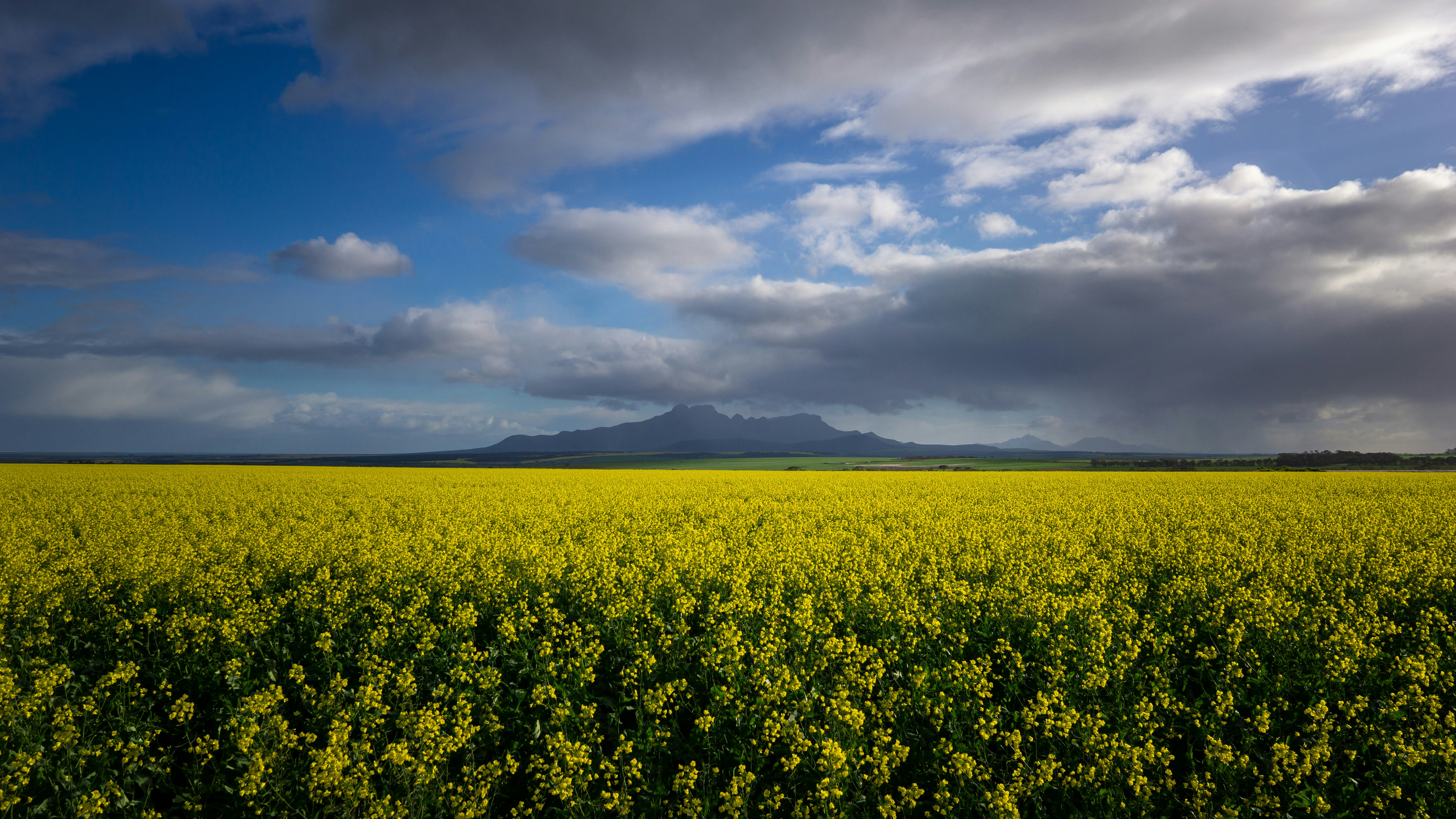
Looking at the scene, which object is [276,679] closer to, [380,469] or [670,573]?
[670,573]

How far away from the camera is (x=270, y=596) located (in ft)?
34.2

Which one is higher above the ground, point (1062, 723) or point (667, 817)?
point (1062, 723)

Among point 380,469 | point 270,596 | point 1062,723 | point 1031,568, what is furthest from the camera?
point 380,469

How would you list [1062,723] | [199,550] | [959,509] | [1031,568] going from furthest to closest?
[959,509], [199,550], [1031,568], [1062,723]

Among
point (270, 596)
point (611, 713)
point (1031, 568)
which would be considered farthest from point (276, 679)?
point (1031, 568)

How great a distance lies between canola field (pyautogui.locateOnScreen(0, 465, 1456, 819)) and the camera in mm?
5805

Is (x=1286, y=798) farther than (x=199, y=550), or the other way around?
(x=199, y=550)

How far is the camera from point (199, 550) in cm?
1400

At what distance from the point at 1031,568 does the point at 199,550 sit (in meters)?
18.9

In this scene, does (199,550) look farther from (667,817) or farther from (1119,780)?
(1119,780)

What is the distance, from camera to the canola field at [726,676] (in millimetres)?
5805

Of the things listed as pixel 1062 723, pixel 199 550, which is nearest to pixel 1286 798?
pixel 1062 723

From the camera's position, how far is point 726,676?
7570 millimetres

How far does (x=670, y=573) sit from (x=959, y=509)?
1499 centimetres
